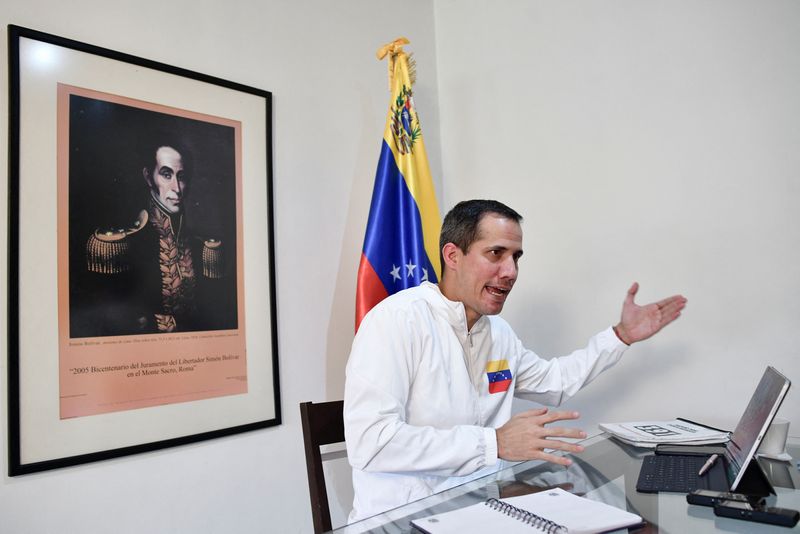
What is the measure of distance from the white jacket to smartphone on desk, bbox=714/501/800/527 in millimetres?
478

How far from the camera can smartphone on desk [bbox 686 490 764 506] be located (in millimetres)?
1017

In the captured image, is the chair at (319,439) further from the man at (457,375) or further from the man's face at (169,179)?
the man's face at (169,179)

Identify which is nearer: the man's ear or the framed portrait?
the framed portrait

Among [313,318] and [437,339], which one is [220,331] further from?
[437,339]

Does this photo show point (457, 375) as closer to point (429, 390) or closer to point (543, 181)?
point (429, 390)

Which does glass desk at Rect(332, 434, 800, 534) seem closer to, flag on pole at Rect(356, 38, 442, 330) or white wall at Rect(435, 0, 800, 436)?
white wall at Rect(435, 0, 800, 436)

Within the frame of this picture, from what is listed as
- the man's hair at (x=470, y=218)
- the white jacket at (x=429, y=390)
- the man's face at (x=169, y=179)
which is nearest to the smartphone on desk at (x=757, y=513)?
the white jacket at (x=429, y=390)

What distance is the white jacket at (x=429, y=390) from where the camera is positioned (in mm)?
1333

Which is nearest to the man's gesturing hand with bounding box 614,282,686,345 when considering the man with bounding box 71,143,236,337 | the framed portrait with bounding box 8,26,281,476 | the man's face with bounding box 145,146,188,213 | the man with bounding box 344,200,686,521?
the man with bounding box 344,200,686,521

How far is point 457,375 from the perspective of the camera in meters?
1.64

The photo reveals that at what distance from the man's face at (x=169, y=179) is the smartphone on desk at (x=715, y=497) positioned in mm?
1711

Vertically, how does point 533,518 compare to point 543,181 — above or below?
below

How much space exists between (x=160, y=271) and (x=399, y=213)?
3.13ft

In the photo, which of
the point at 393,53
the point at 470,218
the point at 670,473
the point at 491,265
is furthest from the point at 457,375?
the point at 393,53
